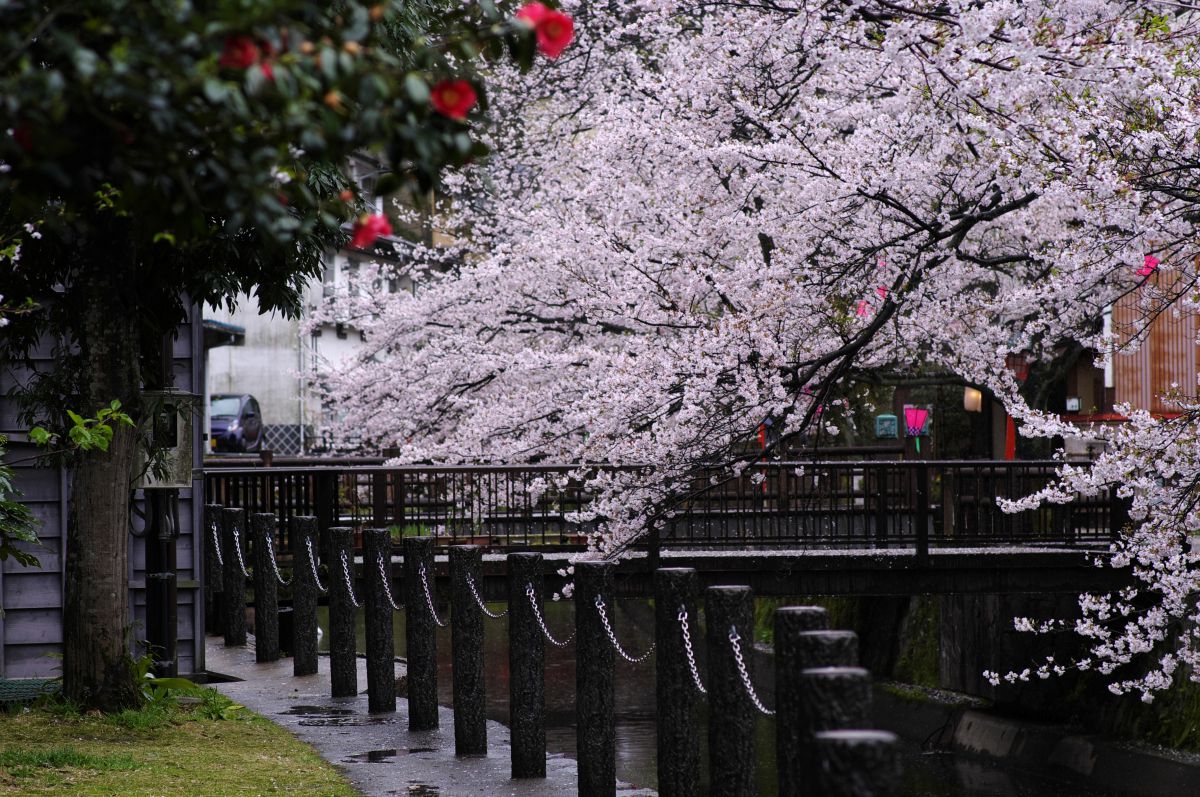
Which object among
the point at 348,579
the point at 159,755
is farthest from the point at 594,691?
the point at 348,579

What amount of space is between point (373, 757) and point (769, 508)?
6.53 meters

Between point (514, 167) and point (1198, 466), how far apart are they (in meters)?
16.1

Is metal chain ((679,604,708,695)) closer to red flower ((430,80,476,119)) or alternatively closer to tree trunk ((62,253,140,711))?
red flower ((430,80,476,119))

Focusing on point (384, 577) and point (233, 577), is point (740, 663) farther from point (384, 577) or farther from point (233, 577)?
point (233, 577)

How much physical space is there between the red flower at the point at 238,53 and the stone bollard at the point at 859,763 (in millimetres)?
2289

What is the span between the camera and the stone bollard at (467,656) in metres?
8.42

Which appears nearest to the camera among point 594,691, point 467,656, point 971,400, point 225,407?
point 594,691

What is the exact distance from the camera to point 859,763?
3701 millimetres

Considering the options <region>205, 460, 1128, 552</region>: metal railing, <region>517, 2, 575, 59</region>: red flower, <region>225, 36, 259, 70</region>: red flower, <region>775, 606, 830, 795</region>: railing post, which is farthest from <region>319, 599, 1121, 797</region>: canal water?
<region>225, 36, 259, 70</region>: red flower

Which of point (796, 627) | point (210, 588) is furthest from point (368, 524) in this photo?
point (796, 627)

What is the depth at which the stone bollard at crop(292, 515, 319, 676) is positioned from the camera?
439 inches

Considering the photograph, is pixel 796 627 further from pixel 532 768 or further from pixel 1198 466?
pixel 1198 466

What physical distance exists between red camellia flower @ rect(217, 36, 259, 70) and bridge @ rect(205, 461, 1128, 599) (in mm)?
10405

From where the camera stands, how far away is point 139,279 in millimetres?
9297
